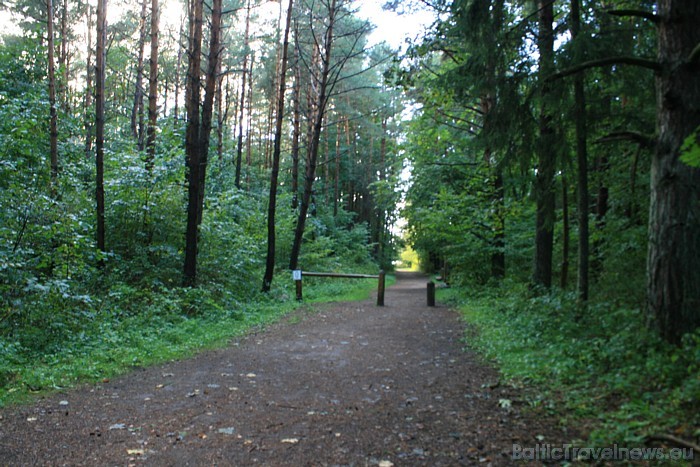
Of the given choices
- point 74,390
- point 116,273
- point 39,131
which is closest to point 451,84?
point 74,390

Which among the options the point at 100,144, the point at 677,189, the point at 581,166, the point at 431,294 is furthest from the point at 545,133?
the point at 100,144

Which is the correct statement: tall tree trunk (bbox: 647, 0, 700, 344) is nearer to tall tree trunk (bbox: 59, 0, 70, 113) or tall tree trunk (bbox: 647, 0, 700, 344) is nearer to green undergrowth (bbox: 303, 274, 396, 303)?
green undergrowth (bbox: 303, 274, 396, 303)

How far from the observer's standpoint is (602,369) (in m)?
4.68

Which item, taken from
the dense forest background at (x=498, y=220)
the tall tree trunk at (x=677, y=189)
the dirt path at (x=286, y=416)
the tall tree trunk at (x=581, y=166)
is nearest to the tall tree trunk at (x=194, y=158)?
the dense forest background at (x=498, y=220)

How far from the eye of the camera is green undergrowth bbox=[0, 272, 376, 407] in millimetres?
5300

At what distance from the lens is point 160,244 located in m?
11.7

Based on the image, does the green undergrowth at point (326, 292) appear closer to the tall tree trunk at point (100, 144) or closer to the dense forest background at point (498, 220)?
the dense forest background at point (498, 220)

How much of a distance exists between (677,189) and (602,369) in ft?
6.70

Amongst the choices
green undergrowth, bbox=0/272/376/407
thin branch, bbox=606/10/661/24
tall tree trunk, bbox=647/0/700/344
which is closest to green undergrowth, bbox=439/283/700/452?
tall tree trunk, bbox=647/0/700/344

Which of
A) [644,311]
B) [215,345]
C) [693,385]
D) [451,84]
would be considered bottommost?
[215,345]

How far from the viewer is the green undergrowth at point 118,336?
5.30 metres

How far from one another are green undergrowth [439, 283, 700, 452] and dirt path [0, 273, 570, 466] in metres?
0.37

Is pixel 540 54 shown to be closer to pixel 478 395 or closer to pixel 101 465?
pixel 478 395

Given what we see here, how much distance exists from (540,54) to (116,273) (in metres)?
9.75
